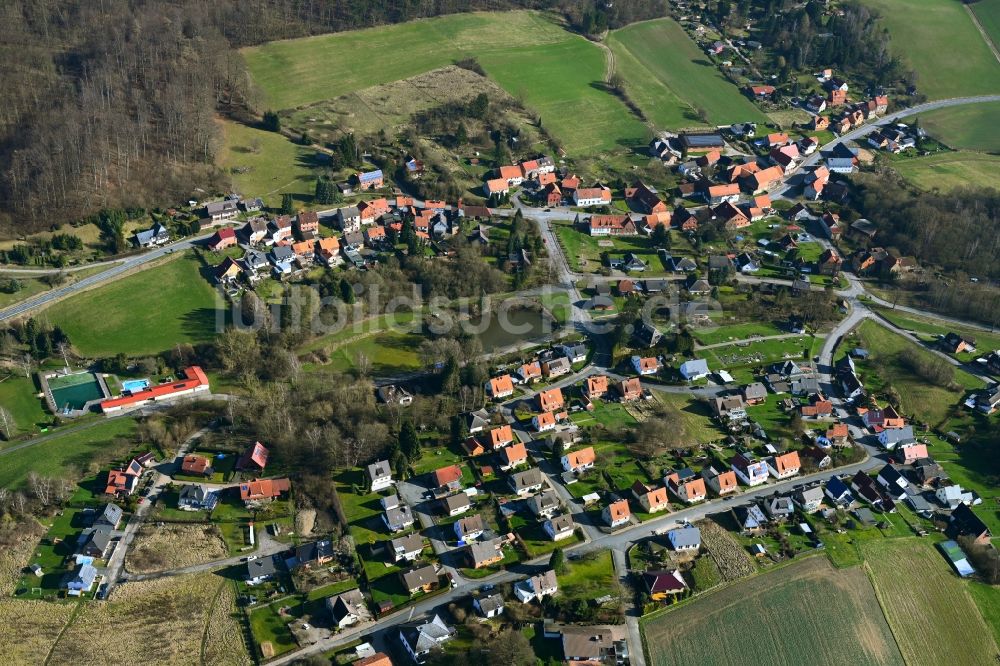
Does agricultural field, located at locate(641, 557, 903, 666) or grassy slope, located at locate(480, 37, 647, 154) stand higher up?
grassy slope, located at locate(480, 37, 647, 154)

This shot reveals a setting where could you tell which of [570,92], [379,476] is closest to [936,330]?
[379,476]

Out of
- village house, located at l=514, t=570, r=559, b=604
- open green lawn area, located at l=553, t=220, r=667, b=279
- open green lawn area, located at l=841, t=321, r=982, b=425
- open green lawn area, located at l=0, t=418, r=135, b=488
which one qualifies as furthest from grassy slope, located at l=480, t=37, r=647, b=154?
village house, located at l=514, t=570, r=559, b=604

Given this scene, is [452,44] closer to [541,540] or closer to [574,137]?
[574,137]

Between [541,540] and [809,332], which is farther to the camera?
[809,332]

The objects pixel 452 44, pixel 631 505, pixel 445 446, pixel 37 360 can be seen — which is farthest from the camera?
pixel 452 44

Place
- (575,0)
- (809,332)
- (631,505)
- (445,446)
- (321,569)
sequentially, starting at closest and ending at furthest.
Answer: (321,569), (631,505), (445,446), (809,332), (575,0)

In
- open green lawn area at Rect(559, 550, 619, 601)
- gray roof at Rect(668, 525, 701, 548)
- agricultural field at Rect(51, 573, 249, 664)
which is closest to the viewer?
agricultural field at Rect(51, 573, 249, 664)

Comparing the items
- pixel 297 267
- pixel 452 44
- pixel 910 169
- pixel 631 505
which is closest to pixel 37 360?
pixel 297 267

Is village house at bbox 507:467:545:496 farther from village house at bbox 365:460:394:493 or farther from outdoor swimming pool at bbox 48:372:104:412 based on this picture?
outdoor swimming pool at bbox 48:372:104:412
